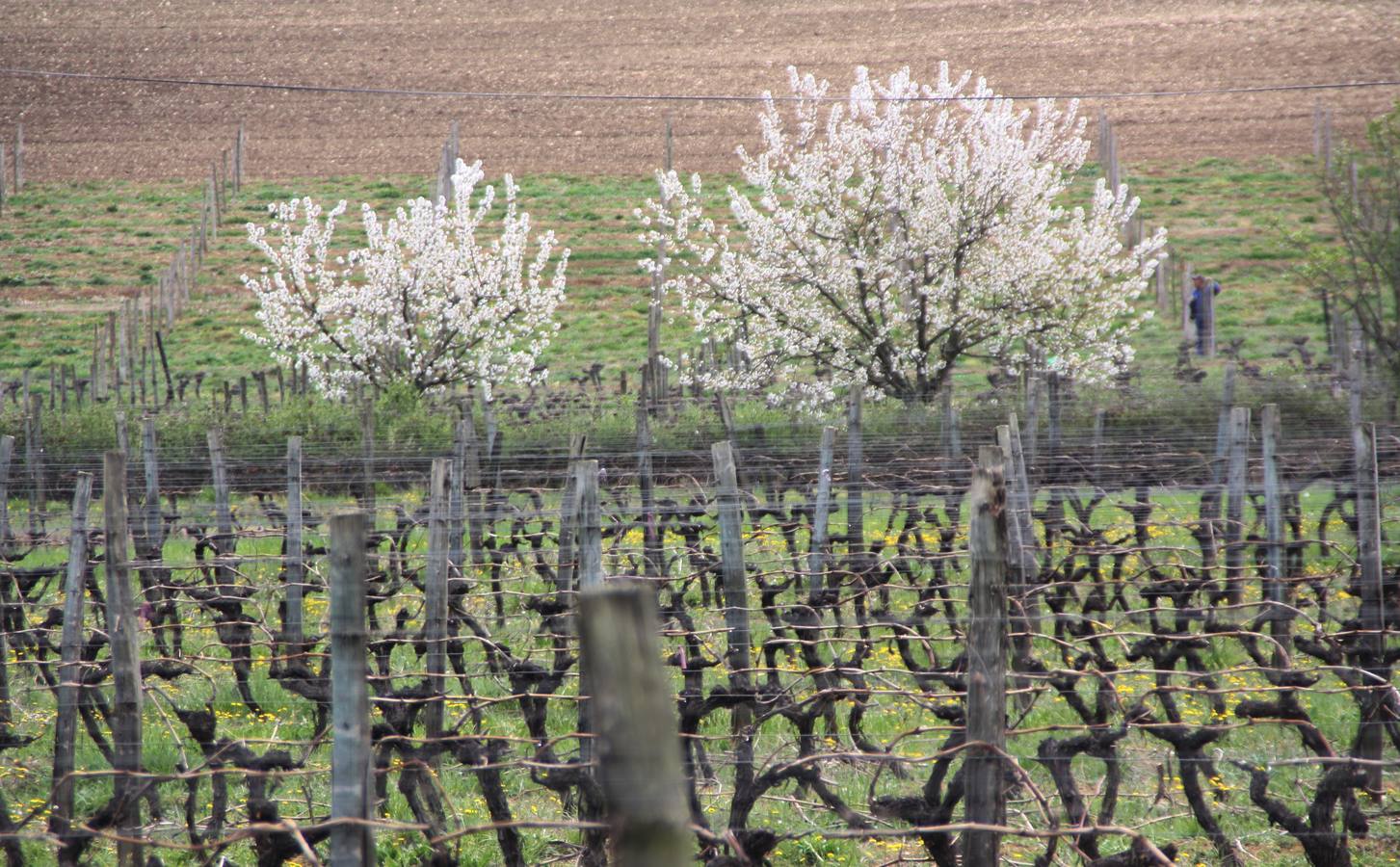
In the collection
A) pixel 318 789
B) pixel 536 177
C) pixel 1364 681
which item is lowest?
pixel 318 789

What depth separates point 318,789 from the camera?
5.60 meters

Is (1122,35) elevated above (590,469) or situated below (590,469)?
above

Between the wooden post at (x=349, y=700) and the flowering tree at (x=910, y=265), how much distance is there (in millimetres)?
13352

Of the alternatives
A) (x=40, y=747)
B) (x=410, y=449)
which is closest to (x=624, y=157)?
(x=410, y=449)

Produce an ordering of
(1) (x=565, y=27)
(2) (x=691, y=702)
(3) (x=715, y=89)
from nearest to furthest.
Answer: (2) (x=691, y=702)
(3) (x=715, y=89)
(1) (x=565, y=27)

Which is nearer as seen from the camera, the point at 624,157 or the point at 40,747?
the point at 40,747

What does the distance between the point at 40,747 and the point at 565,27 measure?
4355cm

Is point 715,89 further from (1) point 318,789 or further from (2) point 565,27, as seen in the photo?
(1) point 318,789

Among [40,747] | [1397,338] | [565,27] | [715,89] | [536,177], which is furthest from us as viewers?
[565,27]

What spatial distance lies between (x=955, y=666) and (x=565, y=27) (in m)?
44.8

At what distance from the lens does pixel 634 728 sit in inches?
59.3

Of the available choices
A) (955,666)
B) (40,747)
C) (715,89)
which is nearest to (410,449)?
(40,747)

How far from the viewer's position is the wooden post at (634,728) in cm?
149

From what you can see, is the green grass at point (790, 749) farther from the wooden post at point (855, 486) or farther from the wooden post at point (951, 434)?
the wooden post at point (951, 434)
